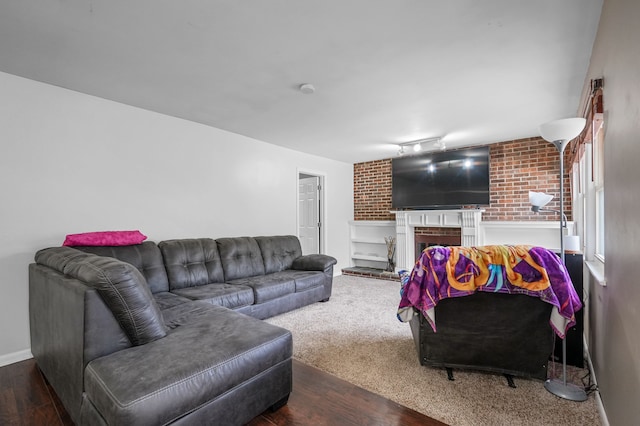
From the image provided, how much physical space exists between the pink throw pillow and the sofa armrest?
192cm

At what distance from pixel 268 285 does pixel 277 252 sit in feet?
3.01

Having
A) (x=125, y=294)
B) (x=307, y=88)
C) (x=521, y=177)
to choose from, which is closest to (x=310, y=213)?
(x=307, y=88)

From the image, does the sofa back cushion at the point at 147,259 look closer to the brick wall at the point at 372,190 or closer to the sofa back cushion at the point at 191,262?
the sofa back cushion at the point at 191,262

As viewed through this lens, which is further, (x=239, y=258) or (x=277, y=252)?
(x=277, y=252)

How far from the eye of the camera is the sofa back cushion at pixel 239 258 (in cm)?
354

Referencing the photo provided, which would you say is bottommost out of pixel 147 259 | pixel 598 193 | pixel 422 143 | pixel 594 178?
pixel 147 259

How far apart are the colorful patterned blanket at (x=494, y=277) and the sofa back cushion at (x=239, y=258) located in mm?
2188

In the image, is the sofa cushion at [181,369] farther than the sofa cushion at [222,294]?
No

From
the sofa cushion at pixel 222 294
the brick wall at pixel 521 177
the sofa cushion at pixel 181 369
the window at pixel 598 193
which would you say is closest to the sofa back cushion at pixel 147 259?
the sofa cushion at pixel 222 294

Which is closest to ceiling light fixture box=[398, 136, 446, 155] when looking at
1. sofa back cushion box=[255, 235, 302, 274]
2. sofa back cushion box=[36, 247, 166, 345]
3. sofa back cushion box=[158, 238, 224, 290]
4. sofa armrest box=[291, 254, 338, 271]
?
sofa armrest box=[291, 254, 338, 271]

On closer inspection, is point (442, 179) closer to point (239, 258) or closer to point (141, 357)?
point (239, 258)

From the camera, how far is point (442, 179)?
5.07 metres

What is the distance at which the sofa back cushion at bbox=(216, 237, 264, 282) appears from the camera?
3.54m

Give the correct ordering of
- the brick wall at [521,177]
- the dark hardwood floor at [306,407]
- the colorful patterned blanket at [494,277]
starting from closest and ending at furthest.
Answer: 1. the dark hardwood floor at [306,407]
2. the colorful patterned blanket at [494,277]
3. the brick wall at [521,177]
